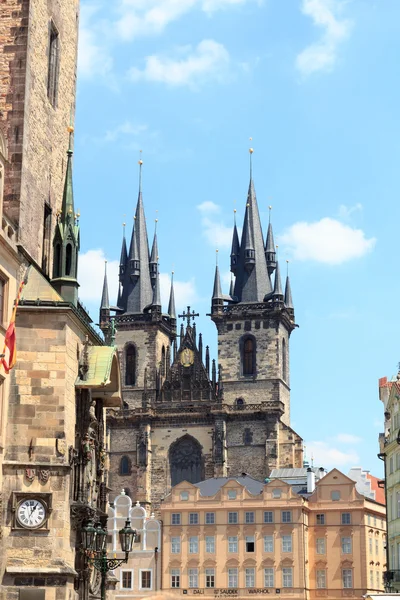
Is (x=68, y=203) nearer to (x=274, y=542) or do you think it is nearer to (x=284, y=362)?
(x=274, y=542)

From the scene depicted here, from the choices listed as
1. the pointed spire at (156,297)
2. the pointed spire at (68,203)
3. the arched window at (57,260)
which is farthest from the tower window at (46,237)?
the pointed spire at (156,297)

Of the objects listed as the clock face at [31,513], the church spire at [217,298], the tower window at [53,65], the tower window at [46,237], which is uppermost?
the church spire at [217,298]

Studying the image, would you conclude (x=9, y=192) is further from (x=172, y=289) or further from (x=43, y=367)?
(x=172, y=289)

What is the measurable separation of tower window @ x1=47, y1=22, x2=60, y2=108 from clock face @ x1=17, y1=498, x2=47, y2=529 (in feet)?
38.7

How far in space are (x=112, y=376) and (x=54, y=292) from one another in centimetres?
329

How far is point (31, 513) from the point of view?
23.5 m

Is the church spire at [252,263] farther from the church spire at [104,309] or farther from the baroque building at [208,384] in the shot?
the church spire at [104,309]

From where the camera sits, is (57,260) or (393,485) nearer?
(57,260)

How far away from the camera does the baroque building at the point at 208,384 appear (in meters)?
83.4

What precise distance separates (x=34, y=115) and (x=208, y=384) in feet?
198

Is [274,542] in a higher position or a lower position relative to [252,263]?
lower

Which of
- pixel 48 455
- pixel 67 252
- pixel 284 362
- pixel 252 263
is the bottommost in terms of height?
pixel 48 455

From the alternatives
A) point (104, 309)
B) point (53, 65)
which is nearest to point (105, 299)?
point (104, 309)

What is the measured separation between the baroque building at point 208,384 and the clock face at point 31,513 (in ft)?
193
